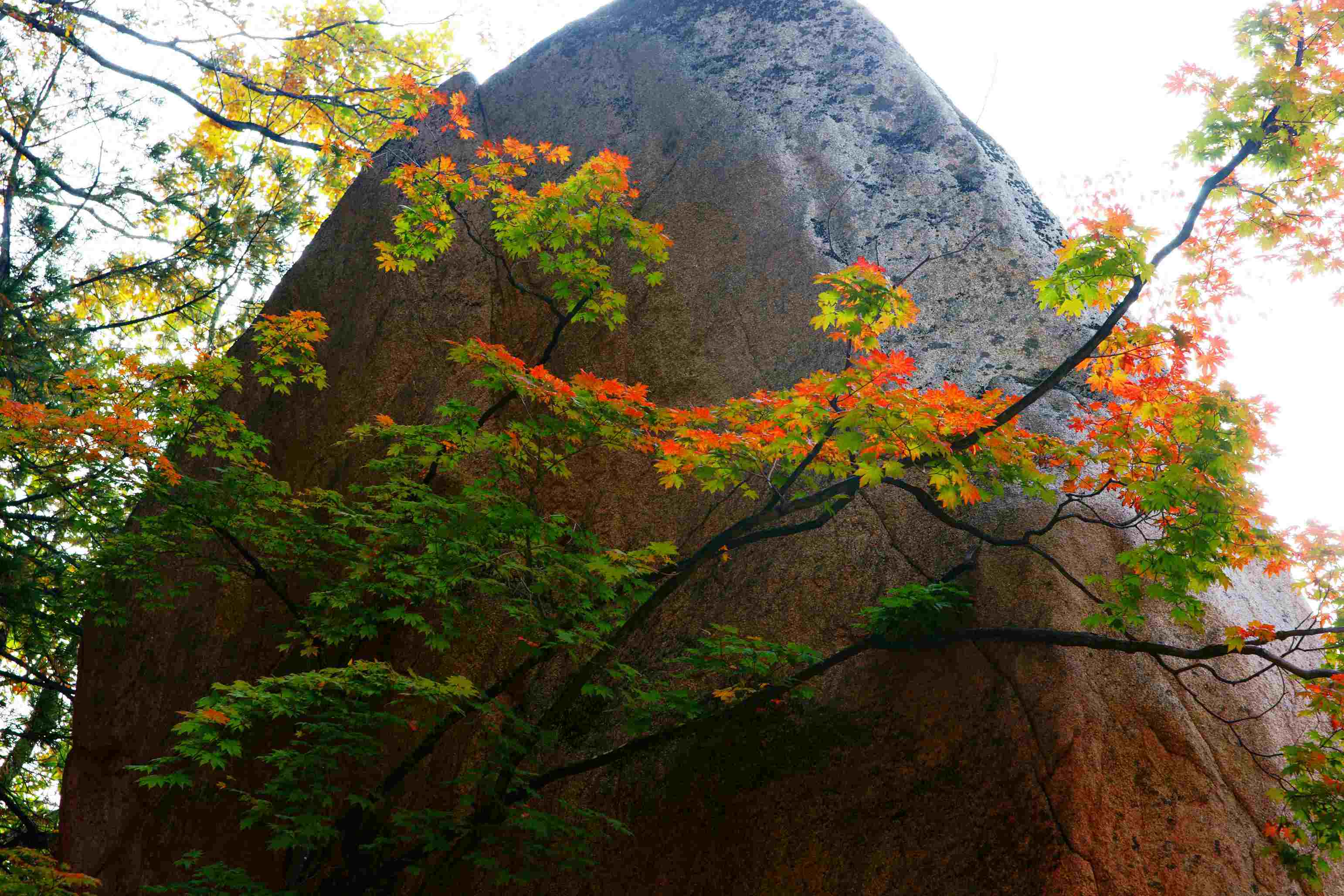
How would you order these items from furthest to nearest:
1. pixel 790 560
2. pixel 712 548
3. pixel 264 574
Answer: pixel 264 574 → pixel 790 560 → pixel 712 548

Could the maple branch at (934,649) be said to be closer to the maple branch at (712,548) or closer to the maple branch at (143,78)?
the maple branch at (712,548)

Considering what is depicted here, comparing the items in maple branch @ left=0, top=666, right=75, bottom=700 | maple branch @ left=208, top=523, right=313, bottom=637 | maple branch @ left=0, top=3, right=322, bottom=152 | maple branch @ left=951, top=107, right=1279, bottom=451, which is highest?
maple branch @ left=0, top=3, right=322, bottom=152

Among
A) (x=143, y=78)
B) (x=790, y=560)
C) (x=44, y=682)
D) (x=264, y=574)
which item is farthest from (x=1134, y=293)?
(x=44, y=682)

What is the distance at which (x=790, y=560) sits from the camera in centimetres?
528

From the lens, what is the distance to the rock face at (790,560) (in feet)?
13.3

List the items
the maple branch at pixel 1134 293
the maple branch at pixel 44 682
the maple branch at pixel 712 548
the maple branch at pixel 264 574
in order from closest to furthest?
1. the maple branch at pixel 1134 293
2. the maple branch at pixel 712 548
3. the maple branch at pixel 264 574
4. the maple branch at pixel 44 682

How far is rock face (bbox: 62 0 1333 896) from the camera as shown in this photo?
4.05 metres

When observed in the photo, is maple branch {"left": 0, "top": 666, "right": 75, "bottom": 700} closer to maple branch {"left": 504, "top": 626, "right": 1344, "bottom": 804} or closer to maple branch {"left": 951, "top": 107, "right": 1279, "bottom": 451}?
maple branch {"left": 504, "top": 626, "right": 1344, "bottom": 804}

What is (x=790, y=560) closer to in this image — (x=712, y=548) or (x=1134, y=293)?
(x=712, y=548)

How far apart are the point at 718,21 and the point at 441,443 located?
628cm

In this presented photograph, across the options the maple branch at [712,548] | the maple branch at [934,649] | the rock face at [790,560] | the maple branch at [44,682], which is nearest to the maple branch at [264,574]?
the rock face at [790,560]

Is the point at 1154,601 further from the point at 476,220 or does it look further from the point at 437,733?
the point at 476,220

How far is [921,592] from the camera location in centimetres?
441

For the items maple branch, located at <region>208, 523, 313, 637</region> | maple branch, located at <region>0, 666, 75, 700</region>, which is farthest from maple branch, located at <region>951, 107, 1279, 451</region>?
maple branch, located at <region>0, 666, 75, 700</region>
